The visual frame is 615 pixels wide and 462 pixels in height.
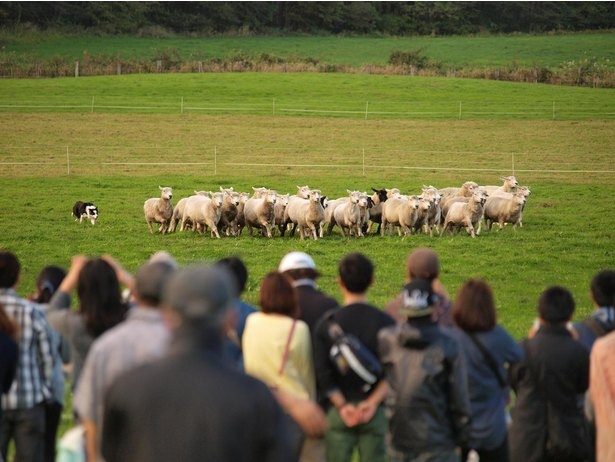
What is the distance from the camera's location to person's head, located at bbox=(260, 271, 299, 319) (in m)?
7.54

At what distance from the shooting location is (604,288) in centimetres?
864

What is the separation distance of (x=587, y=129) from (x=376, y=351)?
5057cm

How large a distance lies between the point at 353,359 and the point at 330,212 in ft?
70.9

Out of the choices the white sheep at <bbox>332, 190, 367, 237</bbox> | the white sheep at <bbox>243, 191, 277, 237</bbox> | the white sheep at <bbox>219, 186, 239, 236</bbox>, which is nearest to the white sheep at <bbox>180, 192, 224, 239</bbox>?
the white sheep at <bbox>219, 186, 239, 236</bbox>

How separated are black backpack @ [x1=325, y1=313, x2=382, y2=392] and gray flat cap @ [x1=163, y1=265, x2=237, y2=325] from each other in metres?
3.23

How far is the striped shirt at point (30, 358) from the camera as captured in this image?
7633mm

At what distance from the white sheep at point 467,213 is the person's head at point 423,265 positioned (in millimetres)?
19952

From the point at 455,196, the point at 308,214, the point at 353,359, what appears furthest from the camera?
the point at 455,196

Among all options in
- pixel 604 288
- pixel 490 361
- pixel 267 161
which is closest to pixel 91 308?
pixel 490 361

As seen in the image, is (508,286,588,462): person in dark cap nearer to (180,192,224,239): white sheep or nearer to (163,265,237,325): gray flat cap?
(163,265,237,325): gray flat cap

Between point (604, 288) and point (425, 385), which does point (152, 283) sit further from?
point (604, 288)

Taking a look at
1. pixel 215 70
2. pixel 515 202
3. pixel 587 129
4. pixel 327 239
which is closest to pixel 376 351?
pixel 327 239

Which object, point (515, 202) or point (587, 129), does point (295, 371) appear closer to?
point (515, 202)

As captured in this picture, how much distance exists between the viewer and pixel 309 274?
8758 millimetres
